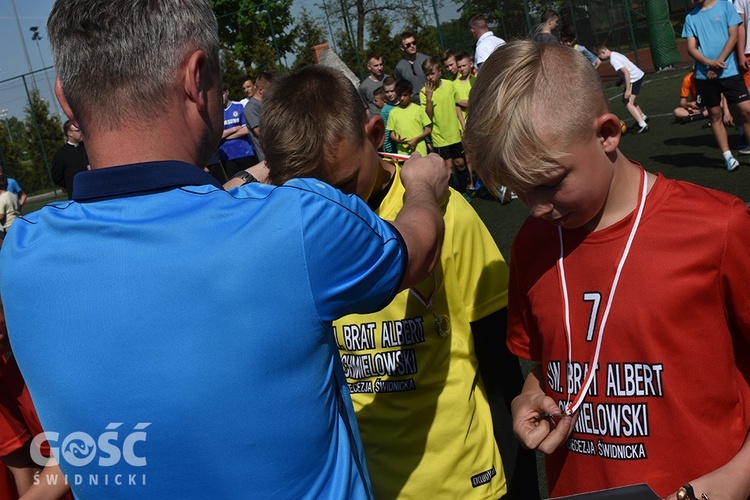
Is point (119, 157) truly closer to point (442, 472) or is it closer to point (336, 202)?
point (336, 202)

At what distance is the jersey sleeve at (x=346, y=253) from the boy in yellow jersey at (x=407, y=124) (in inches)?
404

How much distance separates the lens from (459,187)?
12.5m

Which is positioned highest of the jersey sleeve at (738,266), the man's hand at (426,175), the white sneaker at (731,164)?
the man's hand at (426,175)

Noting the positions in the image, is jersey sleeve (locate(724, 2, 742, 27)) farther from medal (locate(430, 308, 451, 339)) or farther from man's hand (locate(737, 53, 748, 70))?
medal (locate(430, 308, 451, 339))

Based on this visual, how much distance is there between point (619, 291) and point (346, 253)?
70 centimetres

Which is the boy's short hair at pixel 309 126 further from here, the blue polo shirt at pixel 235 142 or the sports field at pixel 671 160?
the blue polo shirt at pixel 235 142

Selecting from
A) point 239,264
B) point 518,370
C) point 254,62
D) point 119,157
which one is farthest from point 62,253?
point 254,62

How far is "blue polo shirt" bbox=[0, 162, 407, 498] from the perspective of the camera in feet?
4.37

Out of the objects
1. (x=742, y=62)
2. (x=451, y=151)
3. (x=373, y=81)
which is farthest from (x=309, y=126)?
(x=373, y=81)

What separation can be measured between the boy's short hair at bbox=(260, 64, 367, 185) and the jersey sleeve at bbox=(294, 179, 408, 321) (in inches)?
27.3

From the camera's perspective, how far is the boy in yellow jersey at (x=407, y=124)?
11.7m

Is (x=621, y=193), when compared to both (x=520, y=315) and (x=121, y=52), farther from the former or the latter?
(x=121, y=52)

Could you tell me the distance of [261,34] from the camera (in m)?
25.2

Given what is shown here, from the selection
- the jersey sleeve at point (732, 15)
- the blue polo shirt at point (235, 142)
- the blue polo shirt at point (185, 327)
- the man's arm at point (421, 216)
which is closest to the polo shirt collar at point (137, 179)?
the blue polo shirt at point (185, 327)
